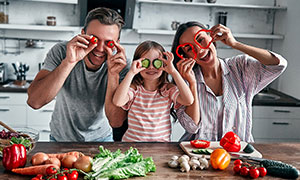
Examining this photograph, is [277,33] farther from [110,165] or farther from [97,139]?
[110,165]

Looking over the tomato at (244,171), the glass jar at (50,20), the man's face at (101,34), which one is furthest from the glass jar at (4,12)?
the tomato at (244,171)

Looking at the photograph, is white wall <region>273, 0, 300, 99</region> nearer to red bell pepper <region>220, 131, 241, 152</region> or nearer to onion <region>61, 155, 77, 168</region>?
red bell pepper <region>220, 131, 241, 152</region>

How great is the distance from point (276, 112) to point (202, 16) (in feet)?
4.97

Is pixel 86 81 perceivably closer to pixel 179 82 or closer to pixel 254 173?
pixel 179 82

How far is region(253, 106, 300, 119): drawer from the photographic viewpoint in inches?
156

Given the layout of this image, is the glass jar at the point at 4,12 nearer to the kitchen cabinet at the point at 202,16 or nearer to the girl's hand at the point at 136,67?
the kitchen cabinet at the point at 202,16

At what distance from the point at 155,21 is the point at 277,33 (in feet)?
5.10

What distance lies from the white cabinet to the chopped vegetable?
2278 millimetres

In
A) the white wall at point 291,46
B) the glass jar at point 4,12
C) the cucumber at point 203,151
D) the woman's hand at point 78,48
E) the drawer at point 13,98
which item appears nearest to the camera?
the cucumber at point 203,151

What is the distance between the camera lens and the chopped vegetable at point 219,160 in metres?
1.79

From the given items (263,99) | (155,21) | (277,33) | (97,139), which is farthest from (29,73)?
(277,33)

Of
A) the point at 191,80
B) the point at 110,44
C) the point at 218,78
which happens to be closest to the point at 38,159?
the point at 110,44

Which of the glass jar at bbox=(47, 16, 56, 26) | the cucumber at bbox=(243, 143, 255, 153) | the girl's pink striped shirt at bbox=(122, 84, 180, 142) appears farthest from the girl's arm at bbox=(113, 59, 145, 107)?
the glass jar at bbox=(47, 16, 56, 26)

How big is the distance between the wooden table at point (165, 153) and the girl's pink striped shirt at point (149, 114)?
0.44ft
